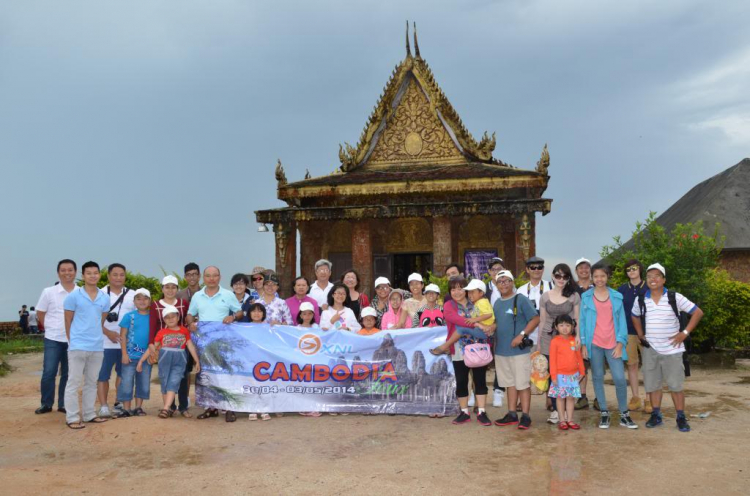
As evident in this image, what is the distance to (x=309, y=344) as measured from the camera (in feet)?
25.2

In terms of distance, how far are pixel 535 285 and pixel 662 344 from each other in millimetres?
1601

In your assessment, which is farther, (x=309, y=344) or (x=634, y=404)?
(x=634, y=404)

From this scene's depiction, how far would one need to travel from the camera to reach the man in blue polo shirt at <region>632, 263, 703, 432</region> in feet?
21.7

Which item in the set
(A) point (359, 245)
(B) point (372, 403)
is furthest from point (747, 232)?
(B) point (372, 403)

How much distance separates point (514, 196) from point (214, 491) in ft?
56.3

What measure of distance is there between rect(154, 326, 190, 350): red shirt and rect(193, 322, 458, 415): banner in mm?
232

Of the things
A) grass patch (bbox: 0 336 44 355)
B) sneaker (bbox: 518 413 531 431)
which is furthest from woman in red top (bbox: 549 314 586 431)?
grass patch (bbox: 0 336 44 355)

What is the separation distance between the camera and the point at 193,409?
26.5 ft

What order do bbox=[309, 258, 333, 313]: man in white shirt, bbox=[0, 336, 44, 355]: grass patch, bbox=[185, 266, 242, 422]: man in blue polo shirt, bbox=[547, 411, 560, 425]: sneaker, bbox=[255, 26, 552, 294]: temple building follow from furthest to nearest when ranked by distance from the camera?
bbox=[0, 336, 44, 355]: grass patch
bbox=[255, 26, 552, 294]: temple building
bbox=[309, 258, 333, 313]: man in white shirt
bbox=[185, 266, 242, 422]: man in blue polo shirt
bbox=[547, 411, 560, 425]: sneaker

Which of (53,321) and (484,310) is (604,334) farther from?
(53,321)

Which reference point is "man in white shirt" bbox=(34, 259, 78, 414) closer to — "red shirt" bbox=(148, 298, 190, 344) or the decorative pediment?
"red shirt" bbox=(148, 298, 190, 344)

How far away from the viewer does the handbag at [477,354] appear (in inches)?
268

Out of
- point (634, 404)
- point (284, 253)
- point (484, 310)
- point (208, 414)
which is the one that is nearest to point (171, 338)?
point (208, 414)

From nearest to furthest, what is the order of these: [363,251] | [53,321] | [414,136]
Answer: [53,321] → [363,251] → [414,136]
